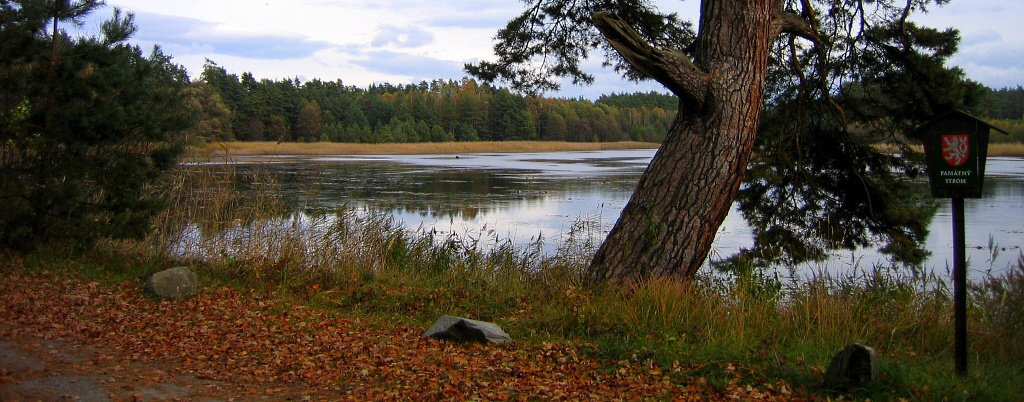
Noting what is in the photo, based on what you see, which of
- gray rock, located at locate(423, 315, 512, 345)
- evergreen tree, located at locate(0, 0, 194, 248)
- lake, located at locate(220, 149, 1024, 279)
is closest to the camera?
gray rock, located at locate(423, 315, 512, 345)

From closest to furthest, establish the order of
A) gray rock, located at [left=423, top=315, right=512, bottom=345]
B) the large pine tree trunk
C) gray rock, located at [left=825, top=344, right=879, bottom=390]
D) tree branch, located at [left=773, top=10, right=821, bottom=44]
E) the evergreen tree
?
gray rock, located at [left=825, top=344, right=879, bottom=390] < gray rock, located at [left=423, top=315, right=512, bottom=345] < the large pine tree trunk < tree branch, located at [left=773, top=10, right=821, bottom=44] < the evergreen tree

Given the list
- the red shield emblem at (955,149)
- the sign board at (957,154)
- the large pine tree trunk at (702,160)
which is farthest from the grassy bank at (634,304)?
the red shield emblem at (955,149)

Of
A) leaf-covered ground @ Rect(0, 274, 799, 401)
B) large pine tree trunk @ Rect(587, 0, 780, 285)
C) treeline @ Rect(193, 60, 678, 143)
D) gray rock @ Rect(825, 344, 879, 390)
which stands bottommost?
leaf-covered ground @ Rect(0, 274, 799, 401)

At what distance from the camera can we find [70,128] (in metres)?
9.38

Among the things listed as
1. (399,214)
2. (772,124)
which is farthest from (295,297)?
(399,214)

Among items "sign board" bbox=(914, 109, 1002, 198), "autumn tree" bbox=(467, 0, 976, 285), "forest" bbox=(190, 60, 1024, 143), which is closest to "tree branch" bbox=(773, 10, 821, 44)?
"autumn tree" bbox=(467, 0, 976, 285)

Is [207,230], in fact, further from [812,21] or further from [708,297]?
[812,21]

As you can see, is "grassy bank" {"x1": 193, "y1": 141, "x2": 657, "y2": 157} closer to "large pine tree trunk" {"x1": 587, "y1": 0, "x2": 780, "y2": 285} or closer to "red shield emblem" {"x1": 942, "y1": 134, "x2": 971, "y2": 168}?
"large pine tree trunk" {"x1": 587, "y1": 0, "x2": 780, "y2": 285}

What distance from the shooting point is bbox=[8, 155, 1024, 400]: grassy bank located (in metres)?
4.96

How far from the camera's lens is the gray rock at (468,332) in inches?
235

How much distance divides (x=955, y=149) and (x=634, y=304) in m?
Result: 2.60

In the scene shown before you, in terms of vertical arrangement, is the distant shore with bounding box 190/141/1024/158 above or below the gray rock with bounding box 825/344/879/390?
above

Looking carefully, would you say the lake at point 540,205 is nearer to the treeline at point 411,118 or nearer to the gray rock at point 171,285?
the gray rock at point 171,285

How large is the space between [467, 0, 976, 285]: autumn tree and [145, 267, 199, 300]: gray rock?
158 inches
